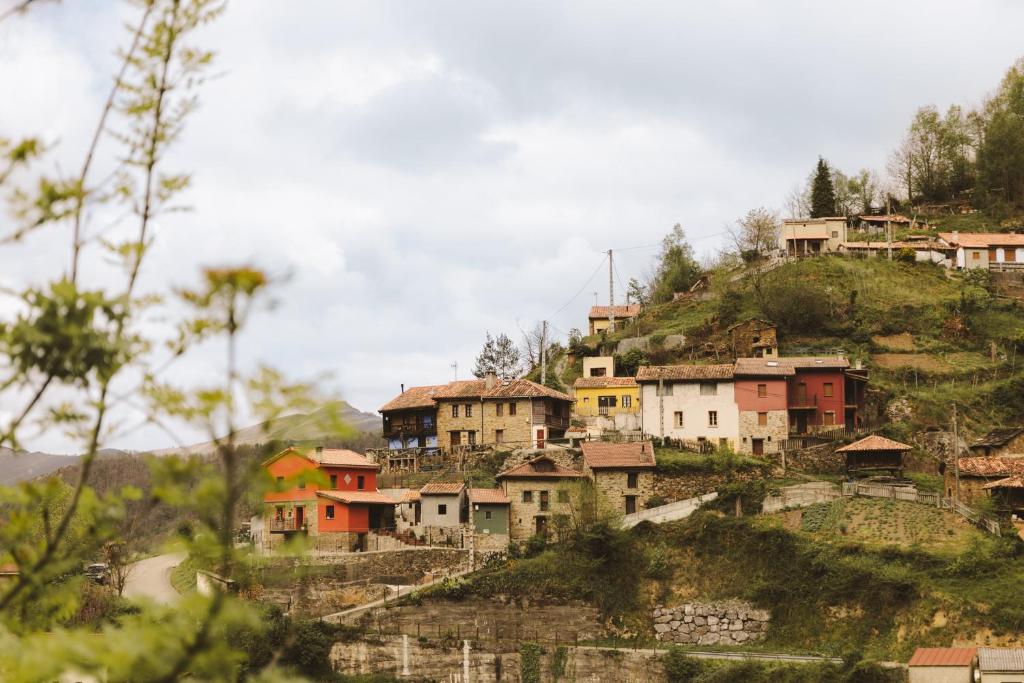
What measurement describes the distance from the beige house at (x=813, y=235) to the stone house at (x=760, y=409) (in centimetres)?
2579

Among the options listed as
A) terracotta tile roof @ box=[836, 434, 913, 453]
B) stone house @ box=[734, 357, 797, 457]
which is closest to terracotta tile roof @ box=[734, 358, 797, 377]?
stone house @ box=[734, 357, 797, 457]

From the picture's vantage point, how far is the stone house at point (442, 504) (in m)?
50.0

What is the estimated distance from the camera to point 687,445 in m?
53.2

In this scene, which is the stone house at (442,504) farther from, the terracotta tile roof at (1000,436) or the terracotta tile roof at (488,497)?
the terracotta tile roof at (1000,436)

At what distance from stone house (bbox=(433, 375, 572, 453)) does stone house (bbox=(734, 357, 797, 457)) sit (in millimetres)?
8754

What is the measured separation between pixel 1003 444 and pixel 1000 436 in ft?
2.47

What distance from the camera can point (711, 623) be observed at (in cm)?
4312

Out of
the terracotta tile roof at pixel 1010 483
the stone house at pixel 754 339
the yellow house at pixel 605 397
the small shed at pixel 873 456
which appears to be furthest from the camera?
the stone house at pixel 754 339

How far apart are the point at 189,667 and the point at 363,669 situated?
38.3m

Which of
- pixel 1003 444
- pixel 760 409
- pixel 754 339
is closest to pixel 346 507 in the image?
pixel 760 409

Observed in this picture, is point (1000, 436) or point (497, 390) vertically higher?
point (497, 390)

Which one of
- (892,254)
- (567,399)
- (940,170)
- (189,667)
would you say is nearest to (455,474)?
(567,399)

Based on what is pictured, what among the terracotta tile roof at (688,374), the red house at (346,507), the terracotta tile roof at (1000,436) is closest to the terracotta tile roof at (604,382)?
the terracotta tile roof at (688,374)

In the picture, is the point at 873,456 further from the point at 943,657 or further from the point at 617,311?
the point at 617,311
